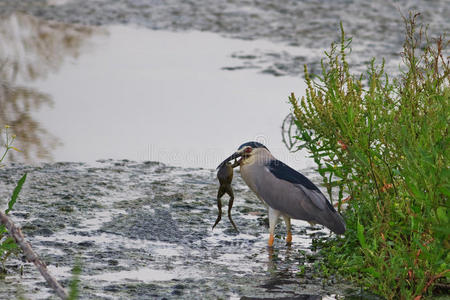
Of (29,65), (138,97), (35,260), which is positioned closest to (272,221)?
(35,260)

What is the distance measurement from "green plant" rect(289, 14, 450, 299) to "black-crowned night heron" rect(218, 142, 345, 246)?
15 cm

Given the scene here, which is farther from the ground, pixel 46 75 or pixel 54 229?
pixel 46 75

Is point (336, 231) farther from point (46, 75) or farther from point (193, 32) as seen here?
point (193, 32)

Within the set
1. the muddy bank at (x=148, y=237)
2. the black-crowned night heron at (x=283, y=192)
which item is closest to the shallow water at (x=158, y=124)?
the muddy bank at (x=148, y=237)

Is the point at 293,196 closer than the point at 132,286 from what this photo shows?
No

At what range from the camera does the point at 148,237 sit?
6180 mm

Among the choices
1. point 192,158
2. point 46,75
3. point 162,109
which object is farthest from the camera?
point 46,75

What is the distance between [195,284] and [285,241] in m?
1.33

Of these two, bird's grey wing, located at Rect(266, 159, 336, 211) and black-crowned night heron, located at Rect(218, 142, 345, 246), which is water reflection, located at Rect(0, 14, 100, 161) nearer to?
black-crowned night heron, located at Rect(218, 142, 345, 246)

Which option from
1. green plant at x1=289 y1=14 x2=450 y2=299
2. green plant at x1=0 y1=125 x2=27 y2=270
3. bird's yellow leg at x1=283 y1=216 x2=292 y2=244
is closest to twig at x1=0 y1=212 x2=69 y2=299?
green plant at x1=0 y1=125 x2=27 y2=270

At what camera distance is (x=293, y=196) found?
6.19 meters

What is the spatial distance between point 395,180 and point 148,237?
1.83 metres

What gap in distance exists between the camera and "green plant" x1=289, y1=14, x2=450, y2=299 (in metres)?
4.44

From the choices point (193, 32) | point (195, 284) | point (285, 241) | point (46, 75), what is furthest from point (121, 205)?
point (193, 32)
